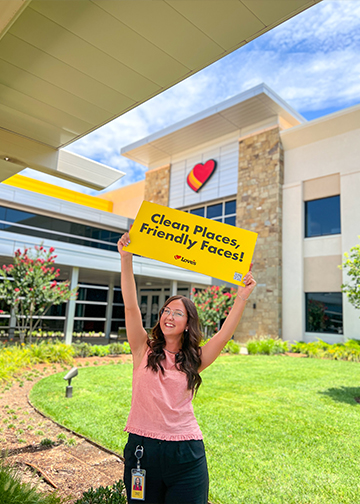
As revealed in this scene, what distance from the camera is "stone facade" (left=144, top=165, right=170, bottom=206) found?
25.3 m

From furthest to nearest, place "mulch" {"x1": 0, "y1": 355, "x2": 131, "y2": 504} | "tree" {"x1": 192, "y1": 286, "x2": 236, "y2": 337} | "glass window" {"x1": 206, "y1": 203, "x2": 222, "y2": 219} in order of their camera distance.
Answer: "glass window" {"x1": 206, "y1": 203, "x2": 222, "y2": 219}, "tree" {"x1": 192, "y1": 286, "x2": 236, "y2": 337}, "mulch" {"x1": 0, "y1": 355, "x2": 131, "y2": 504}

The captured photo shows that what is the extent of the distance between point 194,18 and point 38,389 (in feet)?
24.0

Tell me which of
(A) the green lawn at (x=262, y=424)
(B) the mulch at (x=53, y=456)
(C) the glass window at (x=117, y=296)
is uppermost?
(C) the glass window at (x=117, y=296)

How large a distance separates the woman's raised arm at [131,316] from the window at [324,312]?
1641 cm

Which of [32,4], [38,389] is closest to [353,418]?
[38,389]

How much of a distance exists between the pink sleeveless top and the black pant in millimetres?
48

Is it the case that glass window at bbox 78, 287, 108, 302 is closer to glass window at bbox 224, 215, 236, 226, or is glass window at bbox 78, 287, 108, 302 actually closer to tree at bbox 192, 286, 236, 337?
tree at bbox 192, 286, 236, 337

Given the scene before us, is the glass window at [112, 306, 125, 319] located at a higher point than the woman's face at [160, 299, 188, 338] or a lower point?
lower

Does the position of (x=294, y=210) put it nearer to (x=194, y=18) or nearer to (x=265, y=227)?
(x=265, y=227)

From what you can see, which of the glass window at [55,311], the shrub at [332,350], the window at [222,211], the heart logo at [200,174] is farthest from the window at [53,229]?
the shrub at [332,350]

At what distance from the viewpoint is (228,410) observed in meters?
6.34

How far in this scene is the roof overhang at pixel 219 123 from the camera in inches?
743

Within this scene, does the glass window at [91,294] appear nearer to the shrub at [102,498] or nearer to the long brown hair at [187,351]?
the shrub at [102,498]

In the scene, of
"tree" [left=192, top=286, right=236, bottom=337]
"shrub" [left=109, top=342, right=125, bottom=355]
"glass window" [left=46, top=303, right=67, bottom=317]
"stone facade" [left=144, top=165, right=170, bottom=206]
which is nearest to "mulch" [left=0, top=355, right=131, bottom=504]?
"shrub" [left=109, top=342, right=125, bottom=355]
